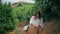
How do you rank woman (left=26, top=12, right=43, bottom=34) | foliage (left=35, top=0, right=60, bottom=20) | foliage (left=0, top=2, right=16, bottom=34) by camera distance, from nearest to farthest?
foliage (left=35, top=0, right=60, bottom=20)
foliage (left=0, top=2, right=16, bottom=34)
woman (left=26, top=12, right=43, bottom=34)

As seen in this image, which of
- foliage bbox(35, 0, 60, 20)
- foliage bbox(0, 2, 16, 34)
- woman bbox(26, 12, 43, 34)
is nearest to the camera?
foliage bbox(35, 0, 60, 20)

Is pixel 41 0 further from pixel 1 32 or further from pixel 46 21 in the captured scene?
pixel 1 32

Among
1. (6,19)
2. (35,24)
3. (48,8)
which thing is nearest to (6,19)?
(6,19)

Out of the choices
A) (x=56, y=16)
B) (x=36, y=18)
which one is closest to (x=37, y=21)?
(x=36, y=18)

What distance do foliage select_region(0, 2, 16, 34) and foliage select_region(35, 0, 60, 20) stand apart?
3.80 feet

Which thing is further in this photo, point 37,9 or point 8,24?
point 37,9

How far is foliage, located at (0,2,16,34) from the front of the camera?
27.3 feet

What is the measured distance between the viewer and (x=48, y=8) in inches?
333

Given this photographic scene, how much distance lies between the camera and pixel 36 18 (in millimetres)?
8609

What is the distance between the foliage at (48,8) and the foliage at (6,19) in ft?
3.80

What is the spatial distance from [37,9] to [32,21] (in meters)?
0.78

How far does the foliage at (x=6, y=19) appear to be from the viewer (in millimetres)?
8336

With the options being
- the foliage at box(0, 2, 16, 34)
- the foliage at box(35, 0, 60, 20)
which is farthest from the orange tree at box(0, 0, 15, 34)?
the foliage at box(35, 0, 60, 20)

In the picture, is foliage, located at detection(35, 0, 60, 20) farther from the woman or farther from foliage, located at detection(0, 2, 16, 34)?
foliage, located at detection(0, 2, 16, 34)
